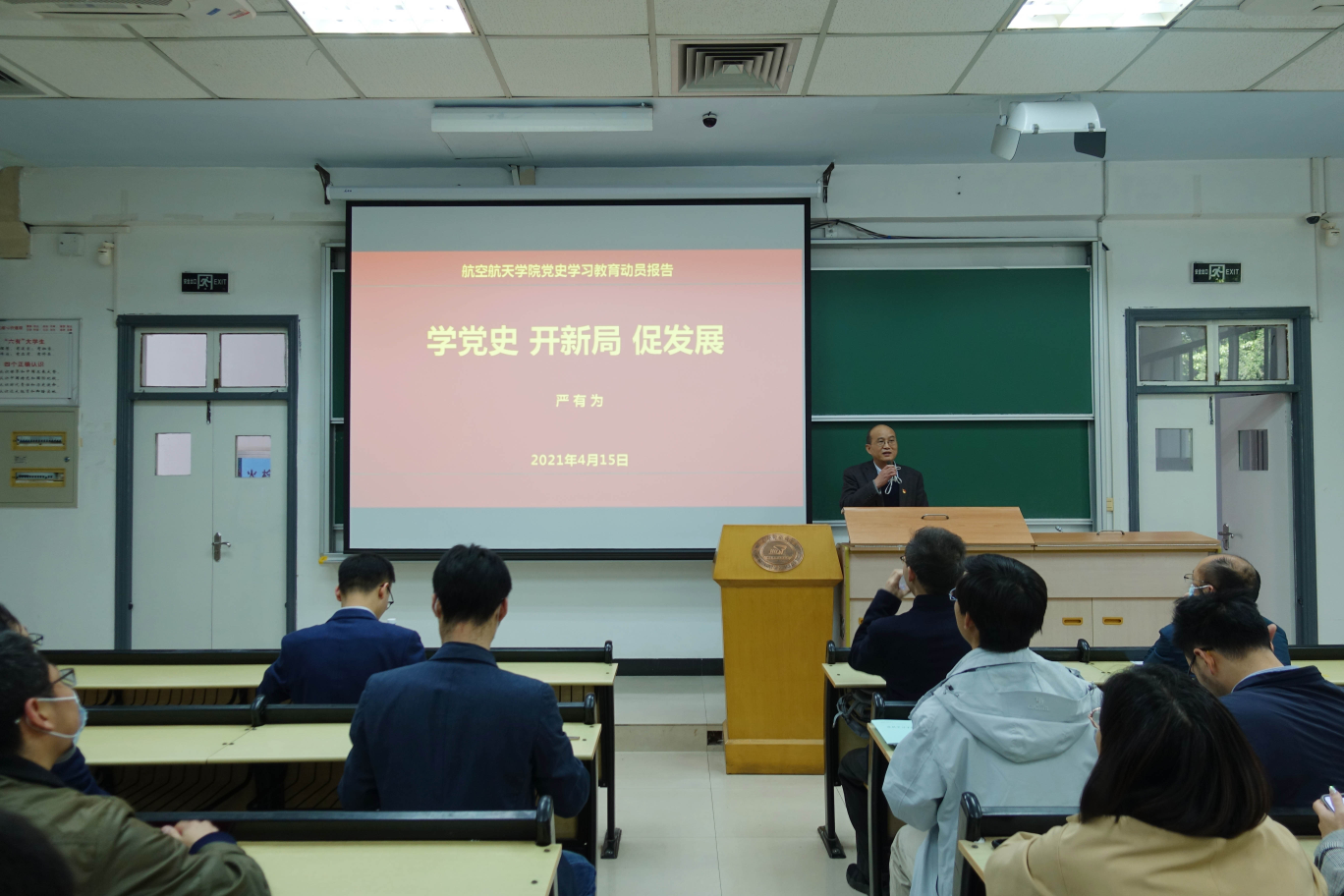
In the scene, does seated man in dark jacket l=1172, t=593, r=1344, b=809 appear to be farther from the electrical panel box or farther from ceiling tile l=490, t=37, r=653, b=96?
the electrical panel box

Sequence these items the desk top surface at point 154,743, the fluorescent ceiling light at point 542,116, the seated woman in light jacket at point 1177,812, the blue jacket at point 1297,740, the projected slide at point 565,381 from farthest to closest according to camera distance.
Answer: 1. the projected slide at point 565,381
2. the fluorescent ceiling light at point 542,116
3. the desk top surface at point 154,743
4. the blue jacket at point 1297,740
5. the seated woman in light jacket at point 1177,812

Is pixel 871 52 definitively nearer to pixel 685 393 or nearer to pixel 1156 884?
pixel 685 393

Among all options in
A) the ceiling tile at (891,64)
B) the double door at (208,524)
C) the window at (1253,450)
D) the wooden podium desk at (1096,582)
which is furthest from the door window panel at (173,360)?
the window at (1253,450)

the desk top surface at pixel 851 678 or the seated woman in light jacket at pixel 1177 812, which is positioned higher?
the seated woman in light jacket at pixel 1177 812

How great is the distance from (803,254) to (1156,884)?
401 centimetres

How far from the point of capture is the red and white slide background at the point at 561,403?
4562mm

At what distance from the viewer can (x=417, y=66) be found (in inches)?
133

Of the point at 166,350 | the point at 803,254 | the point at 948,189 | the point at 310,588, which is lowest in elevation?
the point at 310,588

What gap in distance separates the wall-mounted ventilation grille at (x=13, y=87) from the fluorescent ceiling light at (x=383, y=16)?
153cm

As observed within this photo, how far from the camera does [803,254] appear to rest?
4.59 metres

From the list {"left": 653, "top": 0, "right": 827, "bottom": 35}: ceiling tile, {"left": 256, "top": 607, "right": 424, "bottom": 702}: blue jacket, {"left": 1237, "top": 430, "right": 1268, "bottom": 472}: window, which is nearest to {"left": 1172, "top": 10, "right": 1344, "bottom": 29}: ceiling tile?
{"left": 653, "top": 0, "right": 827, "bottom": 35}: ceiling tile

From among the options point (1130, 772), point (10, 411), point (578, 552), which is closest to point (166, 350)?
point (10, 411)

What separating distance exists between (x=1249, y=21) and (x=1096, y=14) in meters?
0.58

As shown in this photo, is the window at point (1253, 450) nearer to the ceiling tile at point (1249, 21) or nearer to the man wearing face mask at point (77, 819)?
the ceiling tile at point (1249, 21)
